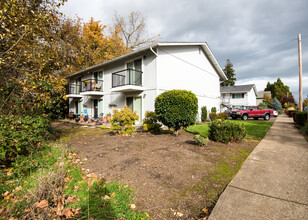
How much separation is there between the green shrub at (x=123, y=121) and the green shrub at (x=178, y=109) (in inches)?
66.7

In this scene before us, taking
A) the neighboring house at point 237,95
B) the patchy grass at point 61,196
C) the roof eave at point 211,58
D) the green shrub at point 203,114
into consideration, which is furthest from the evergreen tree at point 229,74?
the patchy grass at point 61,196

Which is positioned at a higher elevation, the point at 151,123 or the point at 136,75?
the point at 136,75

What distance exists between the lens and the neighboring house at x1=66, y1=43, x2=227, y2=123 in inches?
425

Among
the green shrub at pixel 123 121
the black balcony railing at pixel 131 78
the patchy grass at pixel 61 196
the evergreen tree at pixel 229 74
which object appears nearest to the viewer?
the patchy grass at pixel 61 196

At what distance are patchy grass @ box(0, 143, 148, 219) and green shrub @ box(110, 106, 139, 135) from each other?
4366 mm

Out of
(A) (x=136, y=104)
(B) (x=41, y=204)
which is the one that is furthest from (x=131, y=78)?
(B) (x=41, y=204)

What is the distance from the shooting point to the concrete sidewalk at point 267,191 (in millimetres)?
2164

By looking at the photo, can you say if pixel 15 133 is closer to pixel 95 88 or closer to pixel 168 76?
pixel 168 76

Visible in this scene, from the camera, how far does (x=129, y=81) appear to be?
35.6 feet

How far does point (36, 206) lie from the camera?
1958 millimetres

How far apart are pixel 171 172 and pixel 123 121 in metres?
4.96

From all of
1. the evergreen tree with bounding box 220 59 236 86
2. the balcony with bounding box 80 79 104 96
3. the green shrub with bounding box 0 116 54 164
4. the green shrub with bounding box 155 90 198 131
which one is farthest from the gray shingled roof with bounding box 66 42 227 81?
the evergreen tree with bounding box 220 59 236 86

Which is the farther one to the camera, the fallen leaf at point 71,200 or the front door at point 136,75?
the front door at point 136,75

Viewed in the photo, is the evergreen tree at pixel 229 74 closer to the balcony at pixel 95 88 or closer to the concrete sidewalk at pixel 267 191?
the balcony at pixel 95 88
